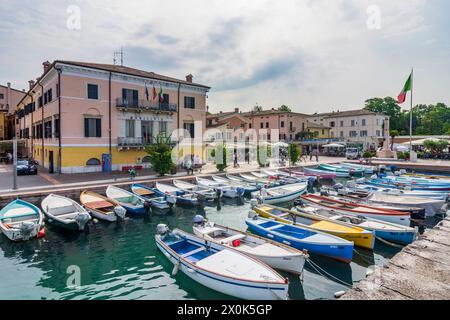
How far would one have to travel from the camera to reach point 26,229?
13.1 m

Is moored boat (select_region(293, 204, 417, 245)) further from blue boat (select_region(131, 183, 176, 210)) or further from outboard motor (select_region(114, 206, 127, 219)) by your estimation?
outboard motor (select_region(114, 206, 127, 219))

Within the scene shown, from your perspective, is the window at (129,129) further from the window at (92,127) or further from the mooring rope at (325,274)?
the mooring rope at (325,274)

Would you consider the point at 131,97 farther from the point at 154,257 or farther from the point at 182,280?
the point at 182,280

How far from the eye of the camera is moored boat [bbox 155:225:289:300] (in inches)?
322

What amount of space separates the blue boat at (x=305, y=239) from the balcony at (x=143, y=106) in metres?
21.7

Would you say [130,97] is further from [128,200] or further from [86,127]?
[128,200]

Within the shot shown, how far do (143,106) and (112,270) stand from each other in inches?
→ 925

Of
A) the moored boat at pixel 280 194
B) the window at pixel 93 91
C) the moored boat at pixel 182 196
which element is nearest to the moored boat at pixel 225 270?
the moored boat at pixel 280 194

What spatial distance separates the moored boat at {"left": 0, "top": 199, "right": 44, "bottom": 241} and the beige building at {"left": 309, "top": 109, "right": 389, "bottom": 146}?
62.8 meters

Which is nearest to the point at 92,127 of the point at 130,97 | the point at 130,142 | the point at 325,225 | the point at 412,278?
the point at 130,142

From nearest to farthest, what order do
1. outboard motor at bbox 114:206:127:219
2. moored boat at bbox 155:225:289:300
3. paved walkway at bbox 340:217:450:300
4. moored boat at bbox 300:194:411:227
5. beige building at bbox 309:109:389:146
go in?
paved walkway at bbox 340:217:450:300 < moored boat at bbox 155:225:289:300 < moored boat at bbox 300:194:411:227 < outboard motor at bbox 114:206:127:219 < beige building at bbox 309:109:389:146

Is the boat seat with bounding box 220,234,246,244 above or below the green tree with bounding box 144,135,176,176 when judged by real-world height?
below

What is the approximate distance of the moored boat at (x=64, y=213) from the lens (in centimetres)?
1451

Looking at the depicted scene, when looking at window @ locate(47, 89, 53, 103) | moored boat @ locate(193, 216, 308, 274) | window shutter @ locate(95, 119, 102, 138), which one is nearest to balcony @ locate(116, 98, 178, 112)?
window shutter @ locate(95, 119, 102, 138)
